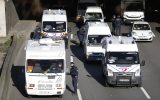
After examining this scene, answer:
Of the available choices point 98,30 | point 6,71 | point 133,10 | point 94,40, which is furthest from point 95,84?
point 133,10

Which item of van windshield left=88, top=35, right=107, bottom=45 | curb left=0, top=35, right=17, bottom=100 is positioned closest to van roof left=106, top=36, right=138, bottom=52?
van windshield left=88, top=35, right=107, bottom=45

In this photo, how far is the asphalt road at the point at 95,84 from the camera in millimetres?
28797

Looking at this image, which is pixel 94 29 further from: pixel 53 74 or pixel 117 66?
pixel 53 74

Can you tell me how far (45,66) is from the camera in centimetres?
2836

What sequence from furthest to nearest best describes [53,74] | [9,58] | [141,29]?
[141,29], [9,58], [53,74]

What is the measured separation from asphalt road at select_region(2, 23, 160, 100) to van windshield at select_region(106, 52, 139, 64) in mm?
1505

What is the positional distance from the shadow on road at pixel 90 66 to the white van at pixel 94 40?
0.55 meters

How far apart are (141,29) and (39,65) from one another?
17074 mm

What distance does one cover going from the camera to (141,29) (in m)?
43.7

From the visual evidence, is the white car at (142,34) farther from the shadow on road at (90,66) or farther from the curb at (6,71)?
the curb at (6,71)

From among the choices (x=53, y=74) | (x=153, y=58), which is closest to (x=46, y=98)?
(x=53, y=74)

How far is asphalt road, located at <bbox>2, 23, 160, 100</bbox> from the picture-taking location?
28.8 meters

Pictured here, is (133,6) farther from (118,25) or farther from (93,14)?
(118,25)

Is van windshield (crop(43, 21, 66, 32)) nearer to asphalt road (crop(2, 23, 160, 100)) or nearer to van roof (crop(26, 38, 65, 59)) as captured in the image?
asphalt road (crop(2, 23, 160, 100))
